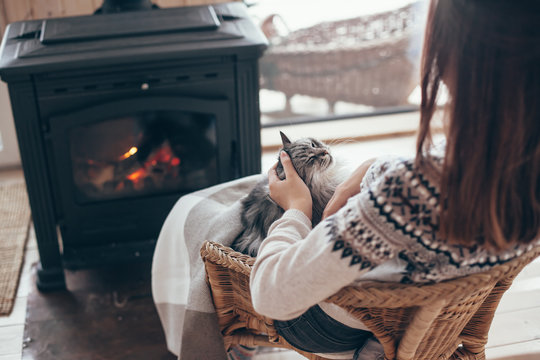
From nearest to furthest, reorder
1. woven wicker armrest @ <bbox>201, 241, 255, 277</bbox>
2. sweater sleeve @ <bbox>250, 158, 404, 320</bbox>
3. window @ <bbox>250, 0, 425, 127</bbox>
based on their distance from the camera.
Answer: sweater sleeve @ <bbox>250, 158, 404, 320</bbox>, woven wicker armrest @ <bbox>201, 241, 255, 277</bbox>, window @ <bbox>250, 0, 425, 127</bbox>

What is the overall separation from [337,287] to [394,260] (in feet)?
0.55

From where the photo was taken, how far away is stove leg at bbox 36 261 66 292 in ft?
6.09

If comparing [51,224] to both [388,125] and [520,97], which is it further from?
[388,125]

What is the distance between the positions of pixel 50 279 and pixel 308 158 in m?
1.18

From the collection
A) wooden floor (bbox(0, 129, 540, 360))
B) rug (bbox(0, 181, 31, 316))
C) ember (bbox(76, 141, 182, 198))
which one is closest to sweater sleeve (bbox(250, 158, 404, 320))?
wooden floor (bbox(0, 129, 540, 360))

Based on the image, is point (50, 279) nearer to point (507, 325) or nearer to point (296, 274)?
point (296, 274)

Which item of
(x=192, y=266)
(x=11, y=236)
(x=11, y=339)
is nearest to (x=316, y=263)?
(x=192, y=266)

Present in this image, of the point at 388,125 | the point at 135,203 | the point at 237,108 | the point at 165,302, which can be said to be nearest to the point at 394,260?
the point at 165,302

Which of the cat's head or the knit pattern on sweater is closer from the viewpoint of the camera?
the knit pattern on sweater

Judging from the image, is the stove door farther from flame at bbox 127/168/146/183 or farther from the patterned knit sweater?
the patterned knit sweater

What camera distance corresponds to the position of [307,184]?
3.83 ft

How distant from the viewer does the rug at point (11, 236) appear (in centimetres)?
186

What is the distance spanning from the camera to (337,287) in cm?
83

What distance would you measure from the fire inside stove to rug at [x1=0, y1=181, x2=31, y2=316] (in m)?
0.45
